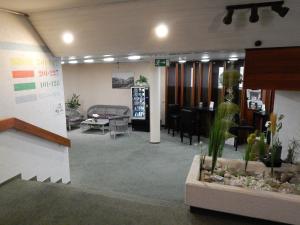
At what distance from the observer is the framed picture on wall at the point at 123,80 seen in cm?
925

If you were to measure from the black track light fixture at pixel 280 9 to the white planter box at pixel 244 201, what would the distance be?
167cm

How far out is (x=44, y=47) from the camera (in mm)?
3578

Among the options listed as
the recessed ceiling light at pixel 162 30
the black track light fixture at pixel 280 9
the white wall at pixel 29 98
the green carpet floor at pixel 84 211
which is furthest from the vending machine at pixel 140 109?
the black track light fixture at pixel 280 9

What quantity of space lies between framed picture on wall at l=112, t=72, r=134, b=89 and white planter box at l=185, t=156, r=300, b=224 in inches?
284

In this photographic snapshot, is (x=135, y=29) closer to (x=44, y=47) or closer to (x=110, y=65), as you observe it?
(x=44, y=47)

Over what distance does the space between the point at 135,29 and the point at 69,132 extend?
21.4 feet

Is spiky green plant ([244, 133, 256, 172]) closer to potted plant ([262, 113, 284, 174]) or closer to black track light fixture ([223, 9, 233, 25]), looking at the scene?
potted plant ([262, 113, 284, 174])

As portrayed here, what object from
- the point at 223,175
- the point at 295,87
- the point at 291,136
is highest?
the point at 295,87

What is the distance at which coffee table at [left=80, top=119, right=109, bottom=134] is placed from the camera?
8453mm

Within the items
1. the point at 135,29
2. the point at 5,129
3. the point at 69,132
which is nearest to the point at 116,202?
the point at 5,129

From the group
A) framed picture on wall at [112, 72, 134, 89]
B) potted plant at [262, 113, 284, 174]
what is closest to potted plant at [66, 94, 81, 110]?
framed picture on wall at [112, 72, 134, 89]

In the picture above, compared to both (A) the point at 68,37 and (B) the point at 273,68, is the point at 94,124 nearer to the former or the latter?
(A) the point at 68,37

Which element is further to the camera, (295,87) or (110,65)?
(110,65)

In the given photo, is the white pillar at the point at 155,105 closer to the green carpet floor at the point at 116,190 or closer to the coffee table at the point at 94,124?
the green carpet floor at the point at 116,190
